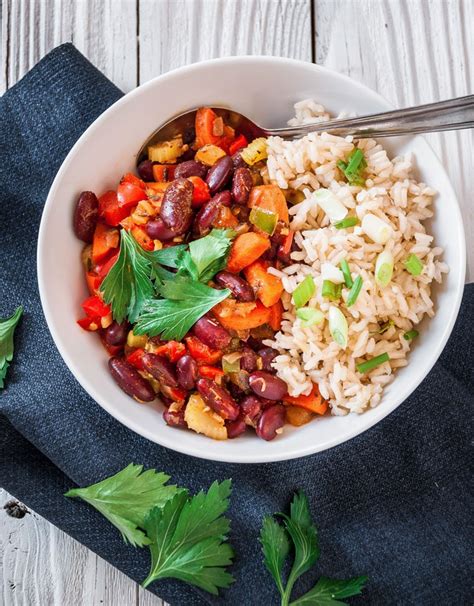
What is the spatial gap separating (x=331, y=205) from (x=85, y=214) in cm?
86

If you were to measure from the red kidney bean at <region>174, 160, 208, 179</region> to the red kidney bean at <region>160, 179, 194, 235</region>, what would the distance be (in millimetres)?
95

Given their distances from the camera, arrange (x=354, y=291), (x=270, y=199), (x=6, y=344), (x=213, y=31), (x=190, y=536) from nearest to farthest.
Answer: (x=354, y=291), (x=270, y=199), (x=190, y=536), (x=6, y=344), (x=213, y=31)

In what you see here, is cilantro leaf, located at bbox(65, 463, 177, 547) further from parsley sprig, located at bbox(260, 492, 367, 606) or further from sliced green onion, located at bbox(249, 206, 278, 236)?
A: sliced green onion, located at bbox(249, 206, 278, 236)

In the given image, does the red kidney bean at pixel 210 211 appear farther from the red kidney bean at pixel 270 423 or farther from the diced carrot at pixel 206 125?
the red kidney bean at pixel 270 423

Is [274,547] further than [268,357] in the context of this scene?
Yes

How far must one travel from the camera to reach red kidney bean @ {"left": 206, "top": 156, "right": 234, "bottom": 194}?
2.59m

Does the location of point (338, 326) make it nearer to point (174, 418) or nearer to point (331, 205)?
point (331, 205)

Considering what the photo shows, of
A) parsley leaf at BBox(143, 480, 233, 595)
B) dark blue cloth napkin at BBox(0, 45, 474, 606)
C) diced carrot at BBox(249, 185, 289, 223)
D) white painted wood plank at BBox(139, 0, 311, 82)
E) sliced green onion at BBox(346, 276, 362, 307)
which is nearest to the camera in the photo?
sliced green onion at BBox(346, 276, 362, 307)

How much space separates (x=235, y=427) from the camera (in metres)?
2.61

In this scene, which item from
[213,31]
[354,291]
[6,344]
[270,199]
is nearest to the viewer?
[354,291]

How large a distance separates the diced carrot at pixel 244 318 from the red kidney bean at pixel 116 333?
0.34 m

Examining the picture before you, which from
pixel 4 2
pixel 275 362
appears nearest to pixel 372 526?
pixel 275 362

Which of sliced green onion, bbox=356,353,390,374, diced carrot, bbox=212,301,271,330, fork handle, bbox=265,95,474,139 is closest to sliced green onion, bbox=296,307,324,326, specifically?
diced carrot, bbox=212,301,271,330

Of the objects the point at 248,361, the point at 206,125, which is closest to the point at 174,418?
the point at 248,361
